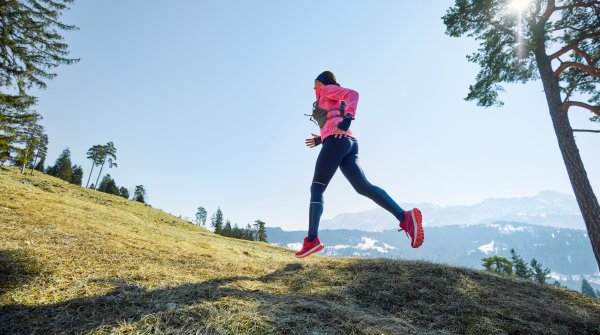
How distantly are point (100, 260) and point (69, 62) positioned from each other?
17856mm

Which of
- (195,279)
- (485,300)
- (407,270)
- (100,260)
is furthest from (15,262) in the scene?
(485,300)

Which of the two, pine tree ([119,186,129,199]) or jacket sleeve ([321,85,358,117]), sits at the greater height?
pine tree ([119,186,129,199])

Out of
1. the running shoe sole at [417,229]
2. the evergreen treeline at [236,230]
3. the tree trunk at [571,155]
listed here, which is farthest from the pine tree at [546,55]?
the evergreen treeline at [236,230]

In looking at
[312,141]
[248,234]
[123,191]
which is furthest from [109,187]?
[312,141]

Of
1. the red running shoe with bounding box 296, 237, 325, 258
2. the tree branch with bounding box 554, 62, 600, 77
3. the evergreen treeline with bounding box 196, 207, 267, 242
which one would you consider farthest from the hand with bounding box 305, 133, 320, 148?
the evergreen treeline with bounding box 196, 207, 267, 242

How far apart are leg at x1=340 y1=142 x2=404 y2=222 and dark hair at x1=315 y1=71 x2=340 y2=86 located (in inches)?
47.2

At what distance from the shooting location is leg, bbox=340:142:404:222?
504 centimetres

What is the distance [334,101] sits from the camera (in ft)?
17.3

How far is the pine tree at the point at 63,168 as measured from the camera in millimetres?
78812

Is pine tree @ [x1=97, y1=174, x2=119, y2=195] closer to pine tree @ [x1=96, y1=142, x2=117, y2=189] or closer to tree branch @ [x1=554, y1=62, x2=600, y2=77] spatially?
pine tree @ [x1=96, y1=142, x2=117, y2=189]

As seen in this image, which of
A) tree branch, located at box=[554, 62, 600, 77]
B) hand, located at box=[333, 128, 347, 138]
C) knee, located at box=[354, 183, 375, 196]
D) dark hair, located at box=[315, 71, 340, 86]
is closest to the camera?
hand, located at box=[333, 128, 347, 138]

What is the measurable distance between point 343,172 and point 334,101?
1.21 metres

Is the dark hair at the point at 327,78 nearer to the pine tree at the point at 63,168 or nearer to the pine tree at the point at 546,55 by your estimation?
the pine tree at the point at 546,55

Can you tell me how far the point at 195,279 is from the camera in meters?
4.50
